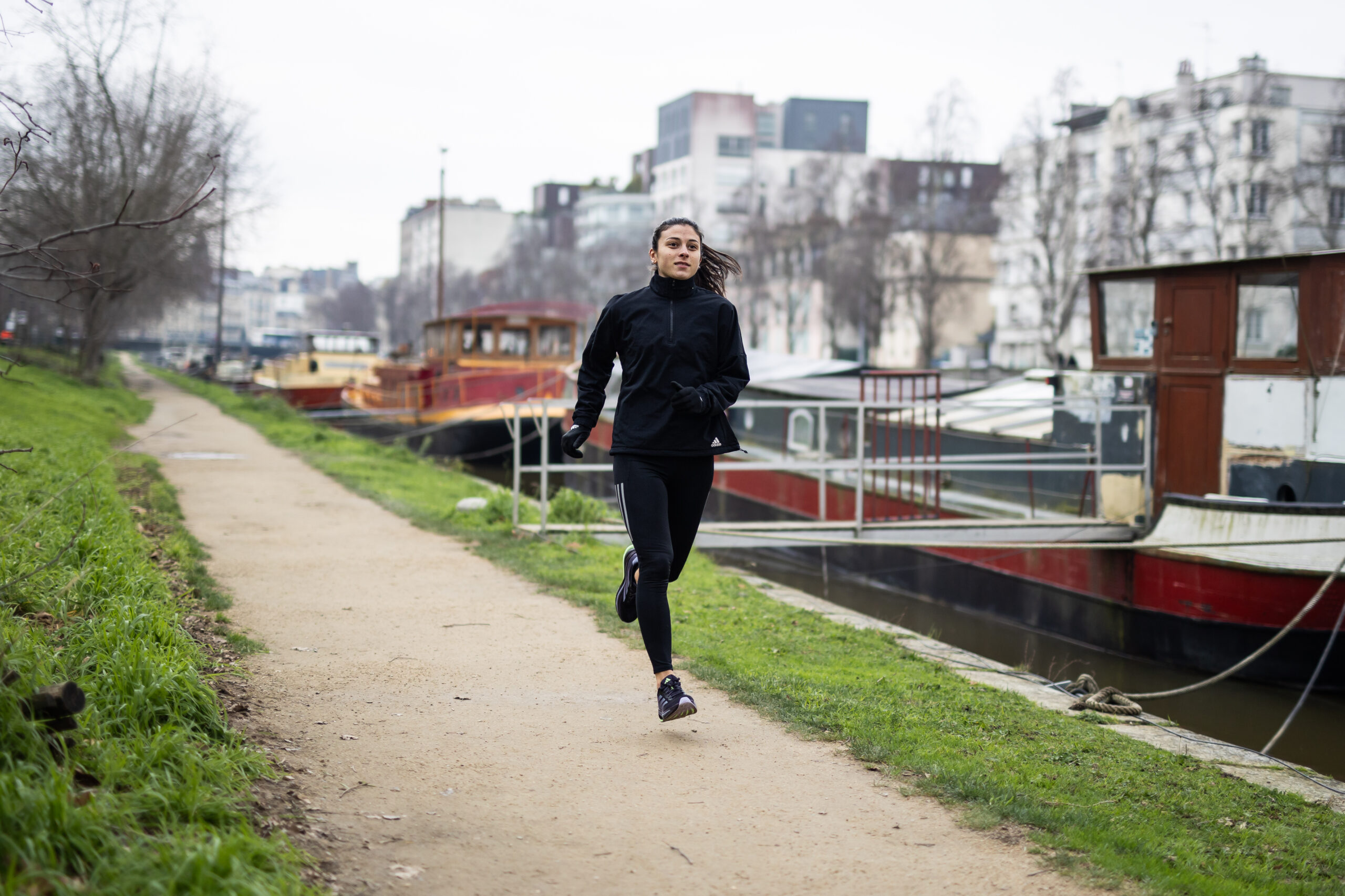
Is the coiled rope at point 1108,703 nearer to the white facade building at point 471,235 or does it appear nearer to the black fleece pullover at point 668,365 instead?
the black fleece pullover at point 668,365

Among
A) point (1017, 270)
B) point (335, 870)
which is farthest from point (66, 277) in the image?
point (1017, 270)

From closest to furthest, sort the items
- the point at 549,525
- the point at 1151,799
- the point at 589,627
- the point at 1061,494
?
the point at 1151,799
the point at 589,627
the point at 549,525
the point at 1061,494

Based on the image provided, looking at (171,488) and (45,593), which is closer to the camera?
(45,593)

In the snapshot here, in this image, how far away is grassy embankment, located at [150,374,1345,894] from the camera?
397 centimetres

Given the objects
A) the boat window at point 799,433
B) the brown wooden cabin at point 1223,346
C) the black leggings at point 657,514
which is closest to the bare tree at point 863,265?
the boat window at point 799,433

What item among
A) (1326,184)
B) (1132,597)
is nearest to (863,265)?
(1326,184)

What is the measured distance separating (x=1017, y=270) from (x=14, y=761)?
7052 cm

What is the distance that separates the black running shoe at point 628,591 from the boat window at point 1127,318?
9.41 metres

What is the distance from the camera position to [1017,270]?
69.4 meters

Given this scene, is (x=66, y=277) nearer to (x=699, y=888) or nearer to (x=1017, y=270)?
(x=699, y=888)

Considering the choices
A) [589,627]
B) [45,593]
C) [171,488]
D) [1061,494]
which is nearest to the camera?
[45,593]

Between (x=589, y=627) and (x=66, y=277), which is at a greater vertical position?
(x=66, y=277)

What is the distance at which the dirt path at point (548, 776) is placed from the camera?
140 inches

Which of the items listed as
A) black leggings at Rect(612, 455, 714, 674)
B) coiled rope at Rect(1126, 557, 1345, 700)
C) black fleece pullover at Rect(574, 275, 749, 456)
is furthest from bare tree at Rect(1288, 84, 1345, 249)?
black leggings at Rect(612, 455, 714, 674)
